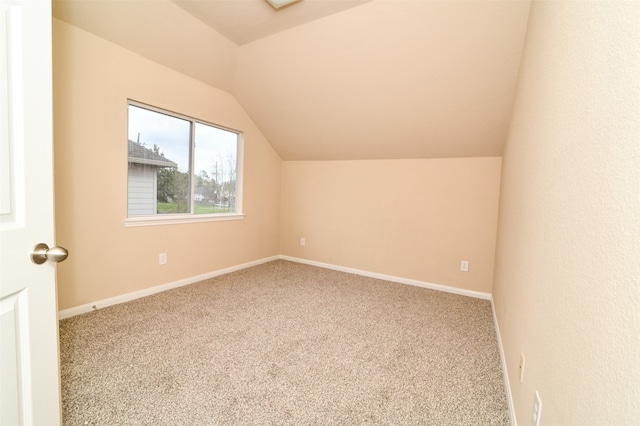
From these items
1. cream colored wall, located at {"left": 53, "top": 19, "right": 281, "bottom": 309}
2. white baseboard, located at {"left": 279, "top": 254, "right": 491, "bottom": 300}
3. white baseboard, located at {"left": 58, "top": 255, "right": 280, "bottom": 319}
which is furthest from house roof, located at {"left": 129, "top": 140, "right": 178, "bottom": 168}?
white baseboard, located at {"left": 279, "top": 254, "right": 491, "bottom": 300}

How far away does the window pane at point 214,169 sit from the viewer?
11.1 ft

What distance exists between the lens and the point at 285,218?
4559 mm

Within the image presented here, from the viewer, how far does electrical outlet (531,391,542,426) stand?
954 mm

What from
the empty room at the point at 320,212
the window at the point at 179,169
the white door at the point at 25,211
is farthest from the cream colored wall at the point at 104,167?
the white door at the point at 25,211

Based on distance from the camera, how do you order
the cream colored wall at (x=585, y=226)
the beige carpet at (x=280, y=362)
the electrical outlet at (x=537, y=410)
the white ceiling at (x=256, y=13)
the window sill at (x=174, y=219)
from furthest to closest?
1. the window sill at (x=174, y=219)
2. the white ceiling at (x=256, y=13)
3. the beige carpet at (x=280, y=362)
4. the electrical outlet at (x=537, y=410)
5. the cream colored wall at (x=585, y=226)

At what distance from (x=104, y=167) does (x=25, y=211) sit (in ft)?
6.66

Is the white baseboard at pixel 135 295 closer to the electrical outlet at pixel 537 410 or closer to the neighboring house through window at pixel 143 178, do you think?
the neighboring house through window at pixel 143 178

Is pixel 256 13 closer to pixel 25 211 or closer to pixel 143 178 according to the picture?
pixel 143 178

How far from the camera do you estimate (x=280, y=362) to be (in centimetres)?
184

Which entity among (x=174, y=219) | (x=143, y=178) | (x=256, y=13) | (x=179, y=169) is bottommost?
(x=174, y=219)

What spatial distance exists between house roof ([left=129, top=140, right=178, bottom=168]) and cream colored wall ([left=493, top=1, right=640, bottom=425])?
3146 mm

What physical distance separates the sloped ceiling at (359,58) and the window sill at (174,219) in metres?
1.46

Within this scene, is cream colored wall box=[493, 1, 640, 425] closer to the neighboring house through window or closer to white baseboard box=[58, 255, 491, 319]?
white baseboard box=[58, 255, 491, 319]

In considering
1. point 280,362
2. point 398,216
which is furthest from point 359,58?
point 280,362
